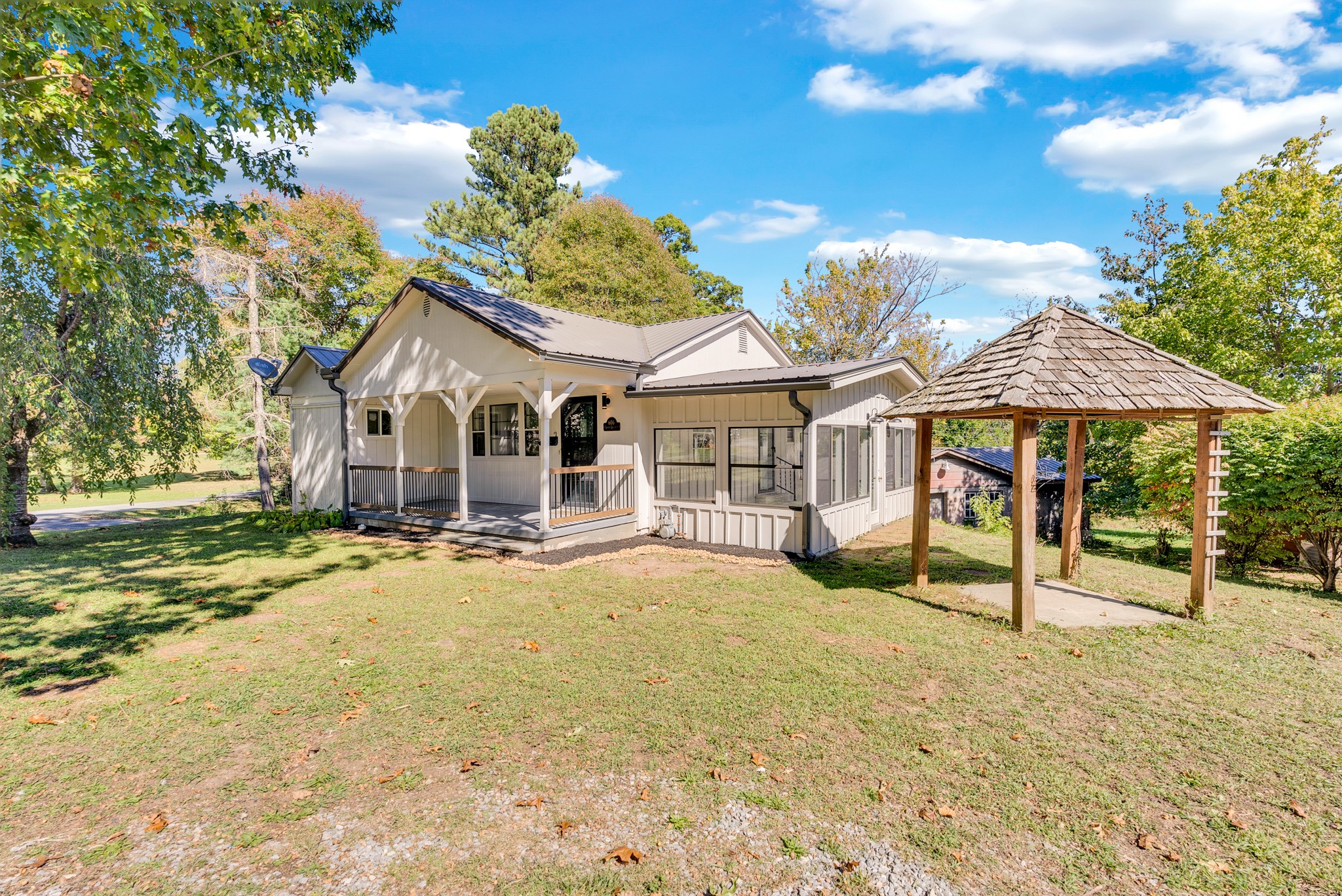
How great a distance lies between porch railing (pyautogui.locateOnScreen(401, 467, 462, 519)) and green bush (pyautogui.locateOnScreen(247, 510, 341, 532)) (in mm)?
1812

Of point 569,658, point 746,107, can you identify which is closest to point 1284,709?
point 569,658

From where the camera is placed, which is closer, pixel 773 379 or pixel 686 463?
pixel 773 379

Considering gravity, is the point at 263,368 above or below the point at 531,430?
above

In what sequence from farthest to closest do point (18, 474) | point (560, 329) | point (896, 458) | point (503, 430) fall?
point (896, 458) < point (503, 430) < point (560, 329) < point (18, 474)

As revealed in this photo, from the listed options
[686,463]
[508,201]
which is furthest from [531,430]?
Answer: [508,201]

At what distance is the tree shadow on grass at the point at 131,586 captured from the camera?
549 centimetres

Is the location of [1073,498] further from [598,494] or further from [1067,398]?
[598,494]

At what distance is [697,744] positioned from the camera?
12.5 ft

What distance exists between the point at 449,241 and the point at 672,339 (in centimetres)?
2353

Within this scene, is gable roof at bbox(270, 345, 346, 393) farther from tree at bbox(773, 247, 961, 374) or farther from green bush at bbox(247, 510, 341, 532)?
tree at bbox(773, 247, 961, 374)

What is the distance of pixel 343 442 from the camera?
13672mm

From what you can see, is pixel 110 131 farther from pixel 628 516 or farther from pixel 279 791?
pixel 628 516

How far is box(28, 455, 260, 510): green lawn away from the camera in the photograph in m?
20.0

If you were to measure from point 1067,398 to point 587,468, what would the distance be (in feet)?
23.0
